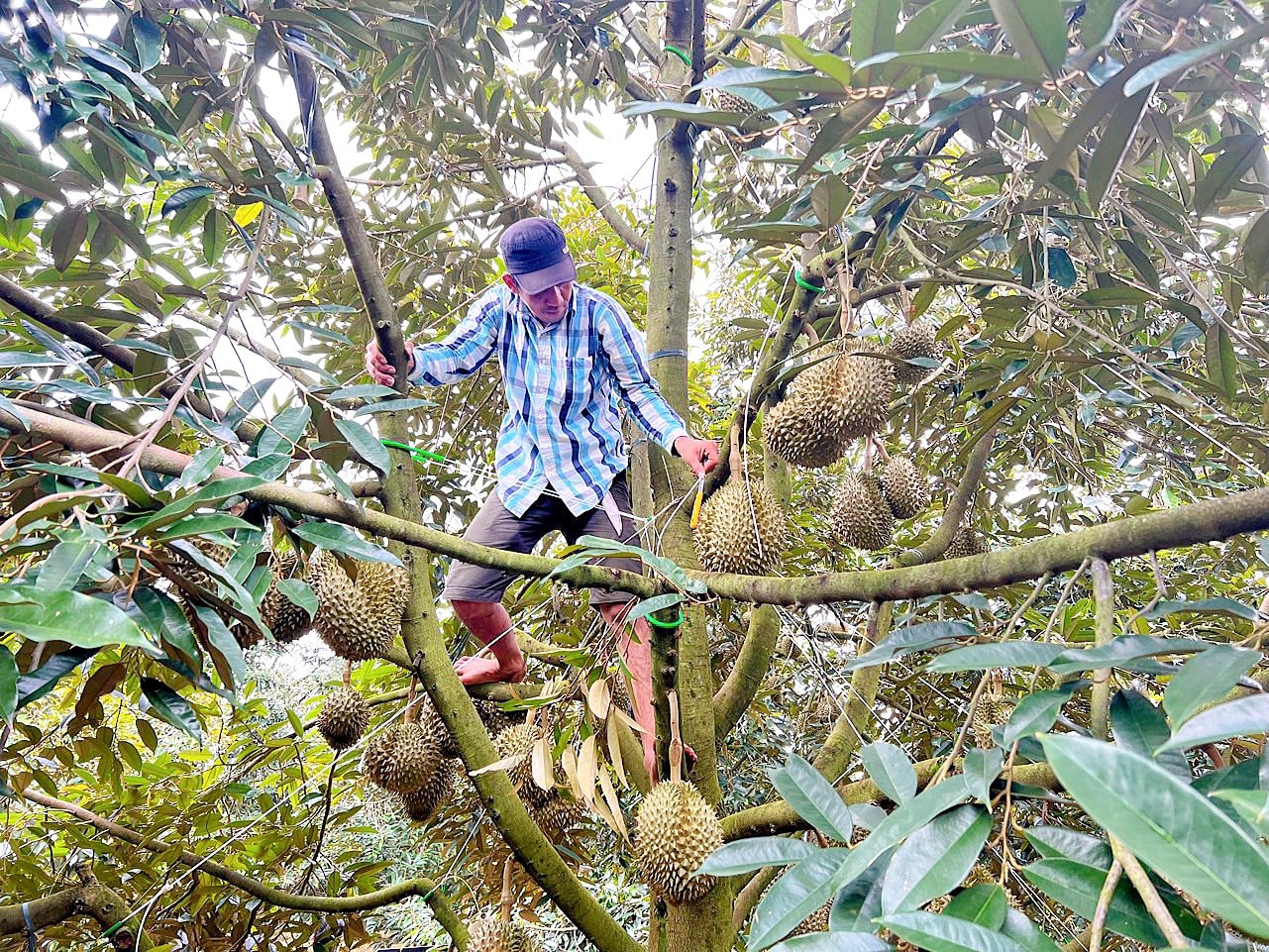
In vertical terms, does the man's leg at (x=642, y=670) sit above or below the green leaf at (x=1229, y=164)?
below

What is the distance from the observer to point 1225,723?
1.17 feet

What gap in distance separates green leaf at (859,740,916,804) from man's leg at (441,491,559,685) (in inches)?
42.4

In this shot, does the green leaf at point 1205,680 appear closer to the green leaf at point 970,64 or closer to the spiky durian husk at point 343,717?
the green leaf at point 970,64

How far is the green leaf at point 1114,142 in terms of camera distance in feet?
2.10

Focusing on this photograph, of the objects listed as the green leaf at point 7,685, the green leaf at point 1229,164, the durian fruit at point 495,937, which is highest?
the green leaf at point 1229,164

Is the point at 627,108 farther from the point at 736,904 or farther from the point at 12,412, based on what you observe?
the point at 736,904

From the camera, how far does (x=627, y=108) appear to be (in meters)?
0.67

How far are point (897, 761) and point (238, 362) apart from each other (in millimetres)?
1001

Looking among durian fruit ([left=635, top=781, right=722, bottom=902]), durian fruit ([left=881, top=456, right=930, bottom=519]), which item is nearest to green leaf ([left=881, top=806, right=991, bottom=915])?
durian fruit ([left=635, top=781, right=722, bottom=902])

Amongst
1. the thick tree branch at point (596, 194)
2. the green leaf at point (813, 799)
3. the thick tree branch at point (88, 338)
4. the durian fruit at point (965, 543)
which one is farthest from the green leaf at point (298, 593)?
the thick tree branch at point (596, 194)

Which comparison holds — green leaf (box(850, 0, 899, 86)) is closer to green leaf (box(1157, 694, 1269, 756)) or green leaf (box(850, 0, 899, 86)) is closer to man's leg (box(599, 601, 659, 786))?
green leaf (box(1157, 694, 1269, 756))

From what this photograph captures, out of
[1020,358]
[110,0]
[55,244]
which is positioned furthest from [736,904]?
[110,0]

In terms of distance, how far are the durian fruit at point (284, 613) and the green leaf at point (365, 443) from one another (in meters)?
0.26

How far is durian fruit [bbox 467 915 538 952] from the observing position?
1.49 metres
